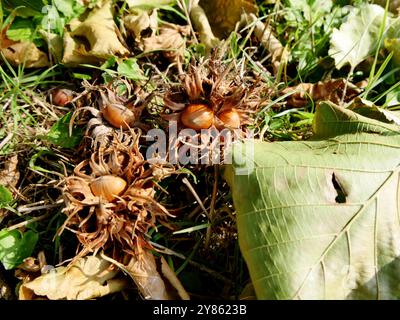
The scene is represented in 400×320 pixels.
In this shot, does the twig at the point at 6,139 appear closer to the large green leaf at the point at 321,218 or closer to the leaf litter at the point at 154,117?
the leaf litter at the point at 154,117

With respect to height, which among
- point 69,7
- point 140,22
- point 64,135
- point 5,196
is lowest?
point 5,196

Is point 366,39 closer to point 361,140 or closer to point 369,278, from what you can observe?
point 361,140

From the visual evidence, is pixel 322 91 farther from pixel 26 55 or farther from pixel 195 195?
pixel 26 55

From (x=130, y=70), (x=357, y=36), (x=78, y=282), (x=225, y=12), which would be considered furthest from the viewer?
(x=225, y=12)
